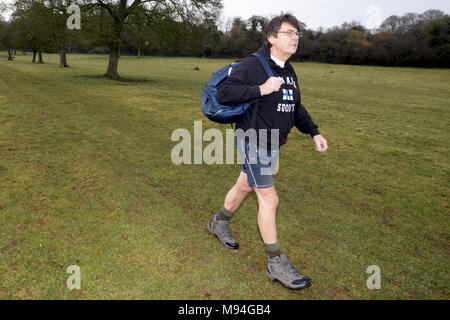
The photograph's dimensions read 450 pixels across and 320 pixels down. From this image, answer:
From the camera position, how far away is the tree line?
2041cm

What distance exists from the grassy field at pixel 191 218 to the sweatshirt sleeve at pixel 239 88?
177 centimetres

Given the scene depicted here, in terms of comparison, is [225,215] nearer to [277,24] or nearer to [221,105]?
[221,105]

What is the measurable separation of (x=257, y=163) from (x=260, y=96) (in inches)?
26.8

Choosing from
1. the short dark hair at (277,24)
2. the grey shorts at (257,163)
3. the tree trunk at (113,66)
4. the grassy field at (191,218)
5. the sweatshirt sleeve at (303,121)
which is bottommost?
the grassy field at (191,218)

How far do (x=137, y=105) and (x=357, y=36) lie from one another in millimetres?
67897

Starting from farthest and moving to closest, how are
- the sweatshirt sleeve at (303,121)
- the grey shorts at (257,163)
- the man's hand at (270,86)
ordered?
the sweatshirt sleeve at (303,121) < the grey shorts at (257,163) < the man's hand at (270,86)

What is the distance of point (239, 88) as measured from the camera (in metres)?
2.68

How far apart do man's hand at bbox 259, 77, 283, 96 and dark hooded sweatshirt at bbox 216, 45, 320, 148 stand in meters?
0.04

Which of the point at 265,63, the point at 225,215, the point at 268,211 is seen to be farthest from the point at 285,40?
the point at 225,215

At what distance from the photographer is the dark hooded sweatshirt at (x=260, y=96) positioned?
269 centimetres

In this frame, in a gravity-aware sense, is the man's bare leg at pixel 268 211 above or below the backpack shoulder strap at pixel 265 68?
below

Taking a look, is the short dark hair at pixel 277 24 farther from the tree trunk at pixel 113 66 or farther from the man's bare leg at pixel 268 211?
the tree trunk at pixel 113 66

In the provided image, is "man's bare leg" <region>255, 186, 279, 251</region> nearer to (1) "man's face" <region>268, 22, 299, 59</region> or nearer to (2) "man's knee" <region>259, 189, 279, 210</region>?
(2) "man's knee" <region>259, 189, 279, 210</region>

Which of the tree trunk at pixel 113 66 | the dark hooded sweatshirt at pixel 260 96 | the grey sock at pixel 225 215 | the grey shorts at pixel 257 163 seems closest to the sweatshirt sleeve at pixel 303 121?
the dark hooded sweatshirt at pixel 260 96
